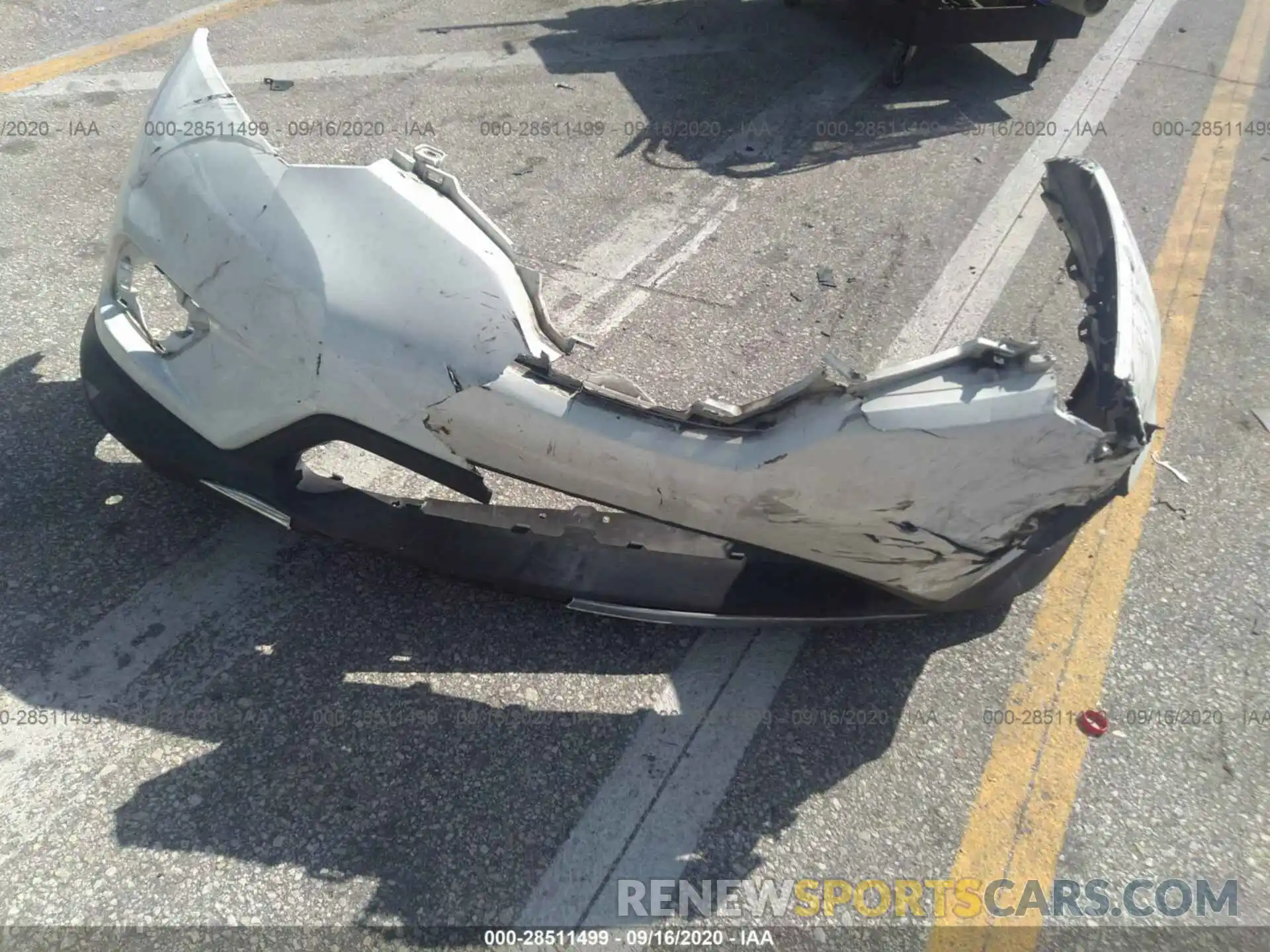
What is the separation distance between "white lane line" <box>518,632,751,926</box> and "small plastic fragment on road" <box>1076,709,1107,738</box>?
99 cm

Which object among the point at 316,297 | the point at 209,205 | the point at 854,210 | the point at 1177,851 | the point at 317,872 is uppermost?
the point at 209,205

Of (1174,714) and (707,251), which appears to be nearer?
(1174,714)

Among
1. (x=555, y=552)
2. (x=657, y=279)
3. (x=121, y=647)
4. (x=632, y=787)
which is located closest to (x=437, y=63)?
(x=657, y=279)

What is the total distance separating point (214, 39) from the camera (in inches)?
240

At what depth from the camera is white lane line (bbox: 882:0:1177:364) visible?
4047 millimetres

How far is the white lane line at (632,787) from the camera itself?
6.99ft

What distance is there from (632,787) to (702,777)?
19cm

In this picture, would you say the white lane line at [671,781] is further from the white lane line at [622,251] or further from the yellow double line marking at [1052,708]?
the white lane line at [622,251]

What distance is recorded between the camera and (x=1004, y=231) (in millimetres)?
4816

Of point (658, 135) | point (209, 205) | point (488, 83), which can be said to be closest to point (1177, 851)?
point (209, 205)

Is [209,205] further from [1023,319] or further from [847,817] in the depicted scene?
[1023,319]

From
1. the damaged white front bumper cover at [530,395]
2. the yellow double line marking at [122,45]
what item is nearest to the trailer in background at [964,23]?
the damaged white front bumper cover at [530,395]

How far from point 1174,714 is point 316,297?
267cm

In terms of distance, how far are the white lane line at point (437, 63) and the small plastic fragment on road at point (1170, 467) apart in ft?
14.7
